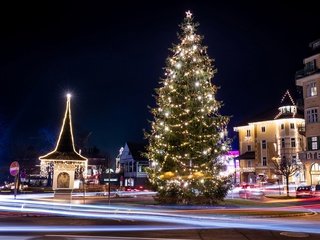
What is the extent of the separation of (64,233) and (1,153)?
72.0 meters

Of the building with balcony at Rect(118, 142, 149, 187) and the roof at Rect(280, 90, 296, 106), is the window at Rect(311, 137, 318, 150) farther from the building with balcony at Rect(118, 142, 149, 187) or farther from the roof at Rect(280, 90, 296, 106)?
the building with balcony at Rect(118, 142, 149, 187)

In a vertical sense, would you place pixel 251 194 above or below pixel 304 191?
below

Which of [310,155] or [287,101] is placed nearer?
[310,155]

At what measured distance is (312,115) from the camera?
54406 mm

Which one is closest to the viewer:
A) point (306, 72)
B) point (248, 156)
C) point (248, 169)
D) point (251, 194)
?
point (251, 194)

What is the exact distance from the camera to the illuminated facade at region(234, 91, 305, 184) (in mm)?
76750

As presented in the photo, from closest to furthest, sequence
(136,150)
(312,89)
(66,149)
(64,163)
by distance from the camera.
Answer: (64,163) → (66,149) → (312,89) → (136,150)

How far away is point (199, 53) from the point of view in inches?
1208

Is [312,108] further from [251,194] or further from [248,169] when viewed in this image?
[248,169]

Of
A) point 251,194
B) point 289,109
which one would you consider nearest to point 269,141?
point 289,109

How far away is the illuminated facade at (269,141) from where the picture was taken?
7675 cm

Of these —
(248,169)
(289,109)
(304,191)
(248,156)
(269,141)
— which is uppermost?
(289,109)

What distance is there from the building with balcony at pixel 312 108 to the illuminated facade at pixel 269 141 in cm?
1723

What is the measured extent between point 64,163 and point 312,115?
1262 inches
